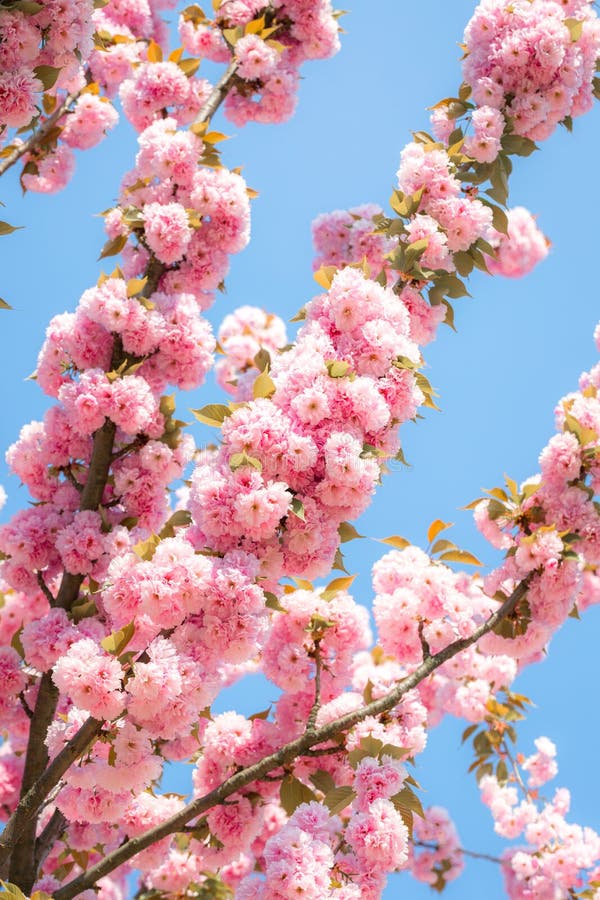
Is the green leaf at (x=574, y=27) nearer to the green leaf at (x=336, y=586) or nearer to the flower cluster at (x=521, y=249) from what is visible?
the flower cluster at (x=521, y=249)

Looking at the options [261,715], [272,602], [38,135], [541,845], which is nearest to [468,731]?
[541,845]

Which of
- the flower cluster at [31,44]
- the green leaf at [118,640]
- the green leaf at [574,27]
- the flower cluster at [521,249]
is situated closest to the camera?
the green leaf at [118,640]

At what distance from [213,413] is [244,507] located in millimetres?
491

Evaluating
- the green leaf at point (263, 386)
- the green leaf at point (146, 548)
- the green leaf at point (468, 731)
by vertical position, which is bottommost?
the green leaf at point (146, 548)

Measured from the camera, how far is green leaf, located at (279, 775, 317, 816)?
3.29 metres

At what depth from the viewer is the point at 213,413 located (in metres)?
2.96

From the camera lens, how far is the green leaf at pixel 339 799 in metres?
2.86

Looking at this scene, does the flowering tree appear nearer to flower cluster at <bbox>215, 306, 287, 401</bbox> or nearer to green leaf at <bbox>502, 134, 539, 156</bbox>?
green leaf at <bbox>502, 134, 539, 156</bbox>

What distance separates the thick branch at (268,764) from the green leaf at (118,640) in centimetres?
96

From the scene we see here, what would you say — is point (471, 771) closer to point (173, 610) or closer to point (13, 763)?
point (13, 763)

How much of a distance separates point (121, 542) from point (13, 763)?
6.04ft

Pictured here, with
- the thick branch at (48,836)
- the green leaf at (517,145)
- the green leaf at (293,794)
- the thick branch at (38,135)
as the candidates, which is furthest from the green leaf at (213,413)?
the thick branch at (38,135)

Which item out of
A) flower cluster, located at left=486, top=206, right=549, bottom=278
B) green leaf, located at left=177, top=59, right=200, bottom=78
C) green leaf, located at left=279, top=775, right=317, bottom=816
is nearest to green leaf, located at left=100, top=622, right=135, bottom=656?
green leaf, located at left=279, top=775, right=317, bottom=816

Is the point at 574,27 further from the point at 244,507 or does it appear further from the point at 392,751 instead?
the point at 392,751
